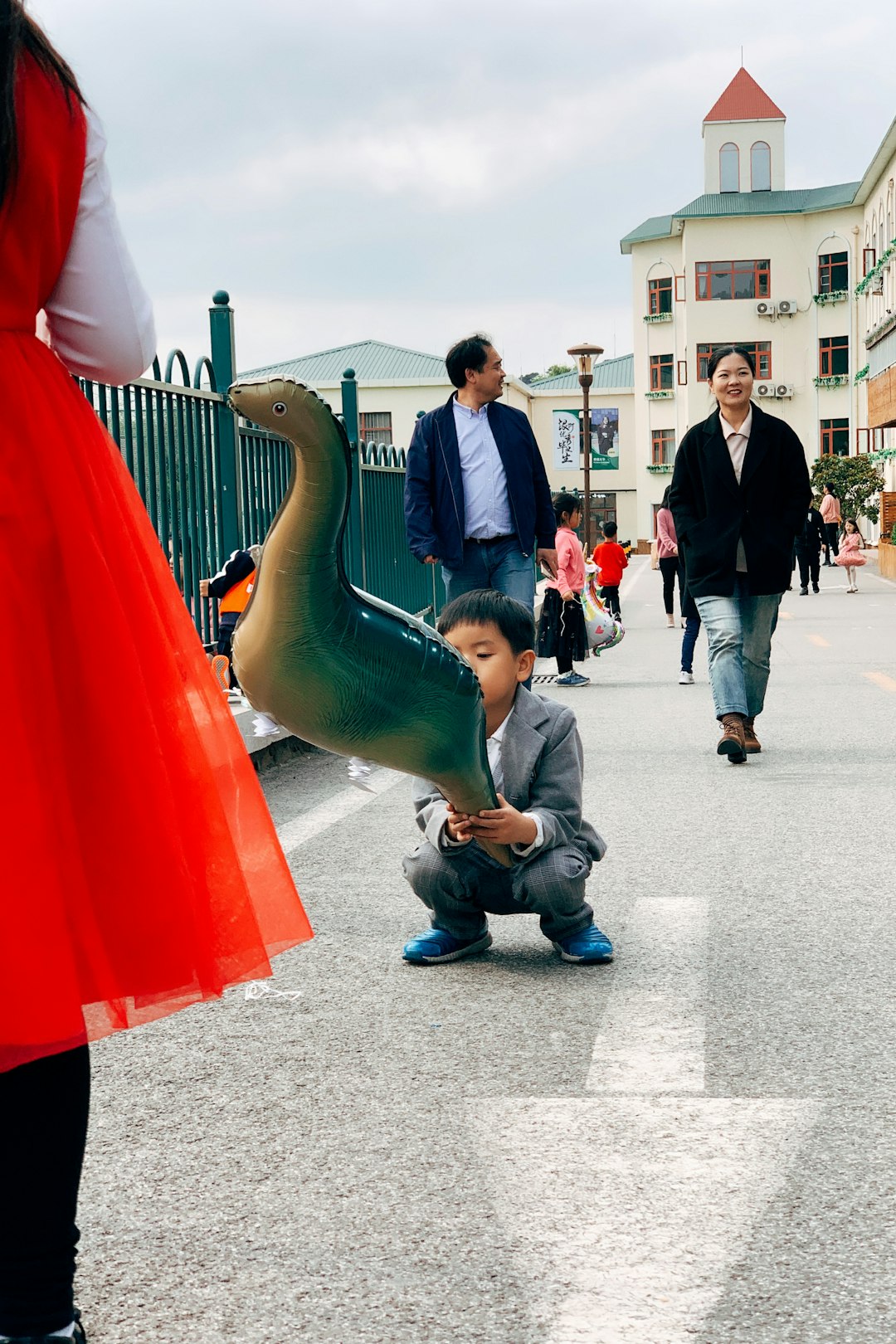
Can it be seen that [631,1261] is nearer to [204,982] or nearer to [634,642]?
[204,982]

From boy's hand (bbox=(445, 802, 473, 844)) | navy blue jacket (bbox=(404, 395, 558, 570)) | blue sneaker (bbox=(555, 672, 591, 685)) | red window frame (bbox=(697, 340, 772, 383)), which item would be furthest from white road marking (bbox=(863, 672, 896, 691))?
red window frame (bbox=(697, 340, 772, 383))

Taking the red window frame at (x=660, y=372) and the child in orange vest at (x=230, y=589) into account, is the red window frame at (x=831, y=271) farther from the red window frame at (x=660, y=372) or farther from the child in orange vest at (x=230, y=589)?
the child in orange vest at (x=230, y=589)

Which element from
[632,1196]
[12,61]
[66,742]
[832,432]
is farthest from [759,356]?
[66,742]

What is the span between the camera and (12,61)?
6.49 ft

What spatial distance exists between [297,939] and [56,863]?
0.48 m

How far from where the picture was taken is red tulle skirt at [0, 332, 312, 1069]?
1.92 m

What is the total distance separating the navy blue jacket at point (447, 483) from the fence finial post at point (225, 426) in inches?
62.7

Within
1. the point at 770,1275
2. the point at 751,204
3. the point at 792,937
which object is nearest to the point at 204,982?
the point at 770,1275

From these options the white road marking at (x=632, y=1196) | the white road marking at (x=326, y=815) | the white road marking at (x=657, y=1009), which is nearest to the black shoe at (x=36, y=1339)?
the white road marking at (x=632, y=1196)

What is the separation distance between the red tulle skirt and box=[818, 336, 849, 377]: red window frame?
63.0 metres

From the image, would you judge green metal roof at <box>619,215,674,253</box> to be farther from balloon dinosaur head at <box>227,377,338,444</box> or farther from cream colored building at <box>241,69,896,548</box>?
balloon dinosaur head at <box>227,377,338,444</box>

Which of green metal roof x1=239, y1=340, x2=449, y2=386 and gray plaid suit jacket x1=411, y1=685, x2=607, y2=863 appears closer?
gray plaid suit jacket x1=411, y1=685, x2=607, y2=863

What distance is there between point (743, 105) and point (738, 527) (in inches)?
2612

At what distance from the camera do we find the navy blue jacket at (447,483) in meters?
7.53
